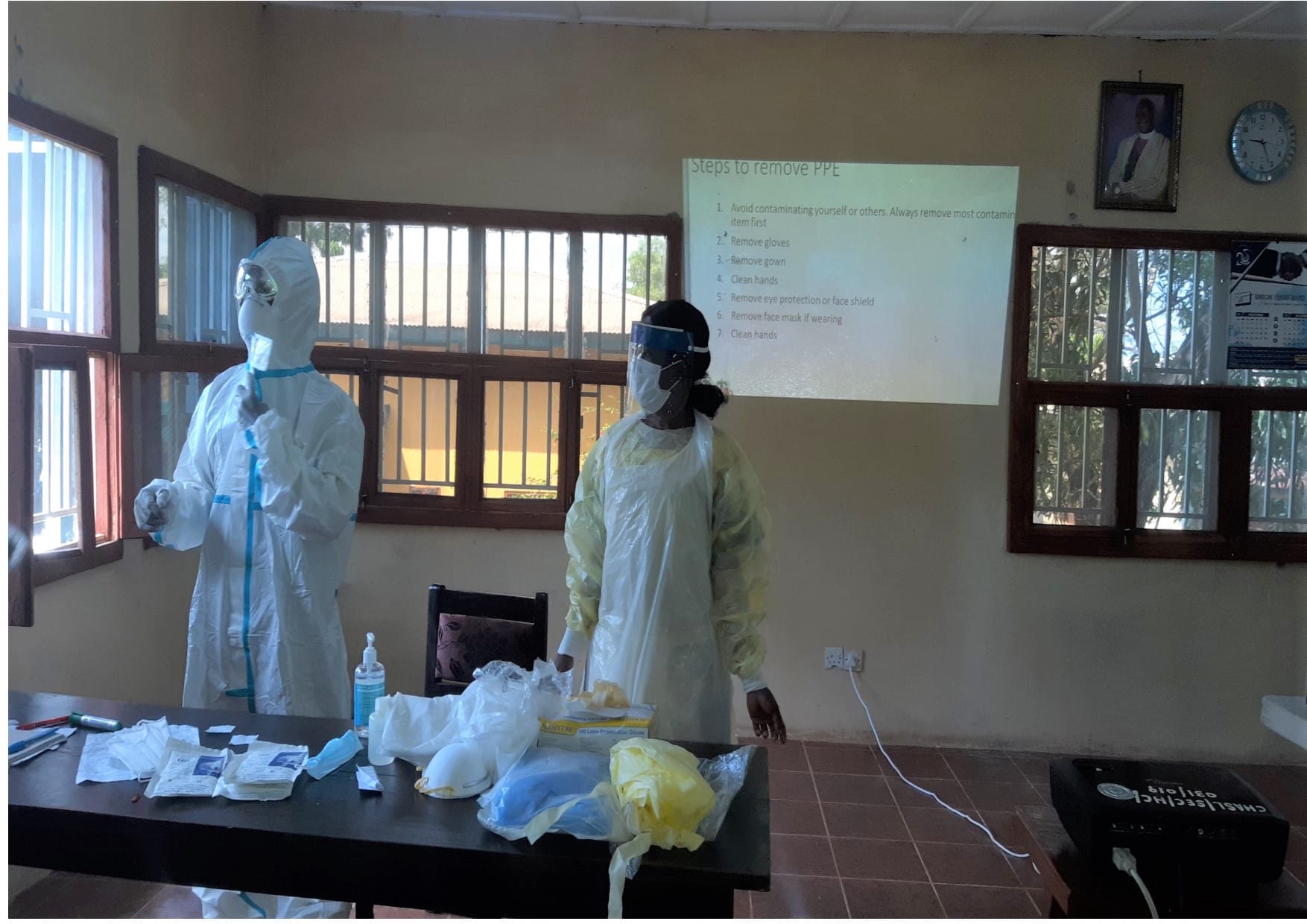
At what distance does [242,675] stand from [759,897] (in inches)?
56.0

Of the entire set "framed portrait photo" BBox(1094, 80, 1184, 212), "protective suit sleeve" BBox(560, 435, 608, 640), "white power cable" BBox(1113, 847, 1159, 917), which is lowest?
"white power cable" BBox(1113, 847, 1159, 917)

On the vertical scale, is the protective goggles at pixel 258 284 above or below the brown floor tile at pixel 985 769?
above

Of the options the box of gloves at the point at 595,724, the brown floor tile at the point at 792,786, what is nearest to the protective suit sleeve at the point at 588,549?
the box of gloves at the point at 595,724

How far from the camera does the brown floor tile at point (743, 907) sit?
230 cm

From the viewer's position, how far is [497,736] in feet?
4.67

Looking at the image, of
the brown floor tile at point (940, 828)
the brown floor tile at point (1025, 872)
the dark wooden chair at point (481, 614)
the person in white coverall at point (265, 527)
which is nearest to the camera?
the person in white coverall at point (265, 527)

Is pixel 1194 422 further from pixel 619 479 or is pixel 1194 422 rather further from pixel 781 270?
pixel 619 479

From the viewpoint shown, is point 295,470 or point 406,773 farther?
point 295,470

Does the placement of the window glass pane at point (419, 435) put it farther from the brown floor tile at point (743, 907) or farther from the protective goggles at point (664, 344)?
the brown floor tile at point (743, 907)

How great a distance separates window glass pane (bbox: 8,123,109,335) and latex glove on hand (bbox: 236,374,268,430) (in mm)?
602

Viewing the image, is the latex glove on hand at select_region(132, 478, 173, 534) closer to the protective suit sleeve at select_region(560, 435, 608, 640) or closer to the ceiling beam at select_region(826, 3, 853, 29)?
the protective suit sleeve at select_region(560, 435, 608, 640)

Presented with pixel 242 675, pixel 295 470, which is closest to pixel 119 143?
pixel 295 470

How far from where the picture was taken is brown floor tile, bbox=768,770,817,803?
9.84ft

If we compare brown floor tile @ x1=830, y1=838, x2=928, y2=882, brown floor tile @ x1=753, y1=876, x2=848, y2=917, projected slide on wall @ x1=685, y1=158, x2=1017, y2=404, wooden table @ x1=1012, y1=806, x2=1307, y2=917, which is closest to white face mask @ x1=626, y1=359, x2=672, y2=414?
wooden table @ x1=1012, y1=806, x2=1307, y2=917
